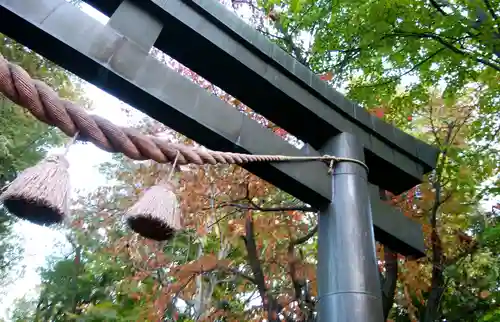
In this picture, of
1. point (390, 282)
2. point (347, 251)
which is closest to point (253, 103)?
point (347, 251)

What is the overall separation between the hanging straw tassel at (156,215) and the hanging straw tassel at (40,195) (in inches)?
9.3

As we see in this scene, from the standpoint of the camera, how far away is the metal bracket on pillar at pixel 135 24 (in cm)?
191

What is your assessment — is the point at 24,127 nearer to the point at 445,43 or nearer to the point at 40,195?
the point at 445,43

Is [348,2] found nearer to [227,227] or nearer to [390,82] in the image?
[390,82]

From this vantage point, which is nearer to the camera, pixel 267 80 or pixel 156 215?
pixel 156 215

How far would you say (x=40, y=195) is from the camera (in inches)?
47.4

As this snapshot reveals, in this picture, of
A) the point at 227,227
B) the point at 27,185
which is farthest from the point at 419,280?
the point at 27,185

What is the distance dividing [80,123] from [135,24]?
82cm

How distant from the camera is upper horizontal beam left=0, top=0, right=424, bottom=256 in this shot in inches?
64.9

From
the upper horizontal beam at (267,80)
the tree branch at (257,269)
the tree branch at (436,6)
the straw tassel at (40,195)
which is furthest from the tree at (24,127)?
the straw tassel at (40,195)

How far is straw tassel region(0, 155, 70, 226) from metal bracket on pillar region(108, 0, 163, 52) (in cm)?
84

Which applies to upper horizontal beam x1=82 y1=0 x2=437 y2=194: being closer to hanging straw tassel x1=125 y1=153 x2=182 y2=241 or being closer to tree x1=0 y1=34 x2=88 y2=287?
hanging straw tassel x1=125 y1=153 x2=182 y2=241

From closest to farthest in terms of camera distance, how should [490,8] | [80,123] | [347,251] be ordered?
[80,123] < [347,251] < [490,8]

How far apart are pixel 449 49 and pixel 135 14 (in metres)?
2.95
